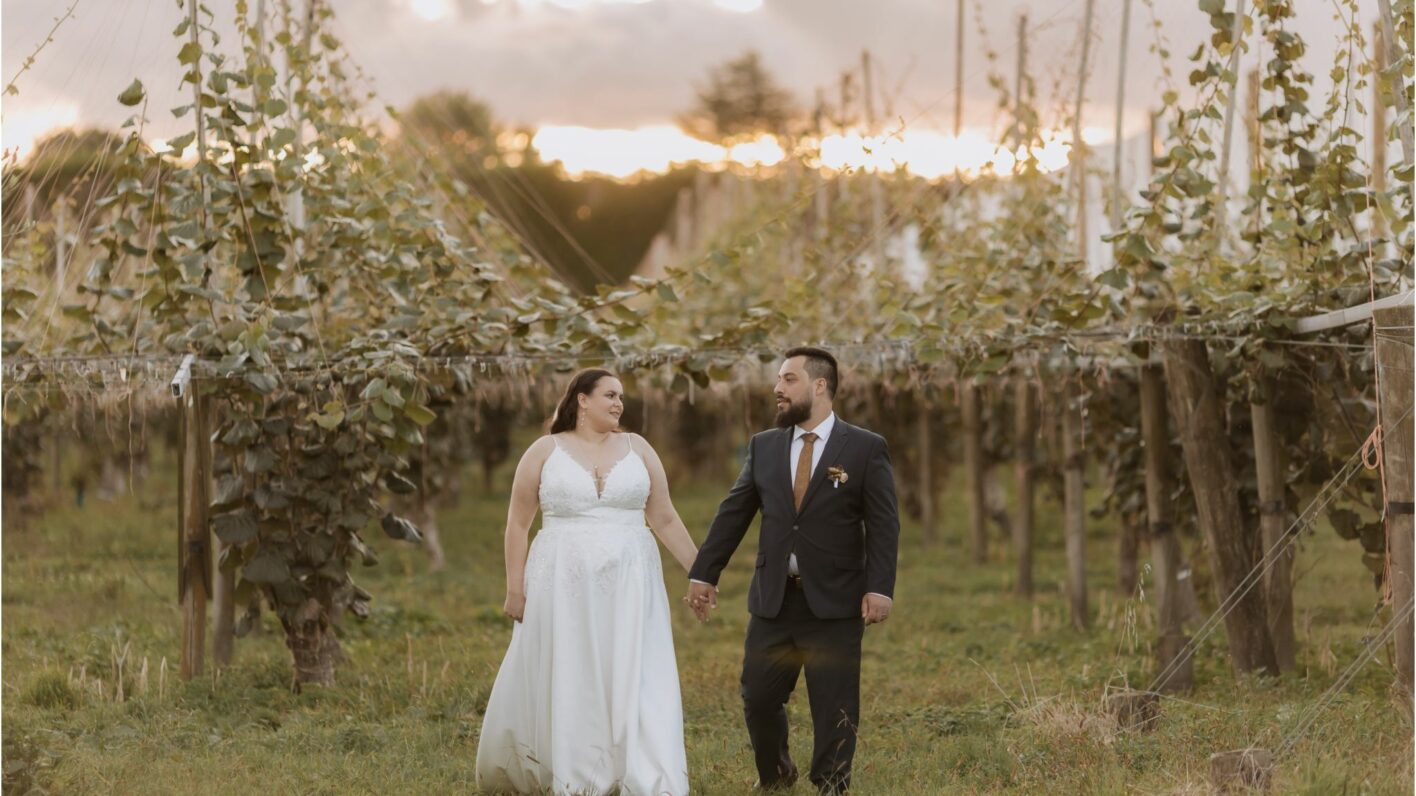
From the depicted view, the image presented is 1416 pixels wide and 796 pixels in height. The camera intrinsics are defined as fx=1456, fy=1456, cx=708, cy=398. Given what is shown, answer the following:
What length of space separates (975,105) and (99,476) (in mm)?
15378

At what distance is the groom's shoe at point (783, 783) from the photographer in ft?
18.0

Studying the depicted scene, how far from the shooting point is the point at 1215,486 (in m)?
7.49

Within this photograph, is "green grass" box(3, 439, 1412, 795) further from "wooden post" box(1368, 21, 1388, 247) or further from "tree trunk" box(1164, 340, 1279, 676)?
"wooden post" box(1368, 21, 1388, 247)

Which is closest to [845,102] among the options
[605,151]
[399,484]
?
[399,484]

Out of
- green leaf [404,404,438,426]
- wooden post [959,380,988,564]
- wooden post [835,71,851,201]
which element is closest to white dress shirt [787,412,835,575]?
green leaf [404,404,438,426]

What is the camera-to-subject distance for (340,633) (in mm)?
8367

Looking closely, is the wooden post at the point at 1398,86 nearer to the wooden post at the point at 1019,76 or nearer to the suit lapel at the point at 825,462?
the suit lapel at the point at 825,462

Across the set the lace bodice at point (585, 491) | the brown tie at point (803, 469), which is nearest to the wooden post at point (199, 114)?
the lace bodice at point (585, 491)

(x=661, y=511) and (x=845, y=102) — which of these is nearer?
(x=661, y=511)

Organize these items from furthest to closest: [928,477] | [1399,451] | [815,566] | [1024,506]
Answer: [928,477] → [1024,506] → [1399,451] → [815,566]

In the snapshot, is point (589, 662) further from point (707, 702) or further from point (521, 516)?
point (707, 702)

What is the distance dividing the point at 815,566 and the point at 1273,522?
3.32 meters

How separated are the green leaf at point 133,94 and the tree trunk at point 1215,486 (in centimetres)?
519

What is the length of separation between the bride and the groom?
0.89ft
